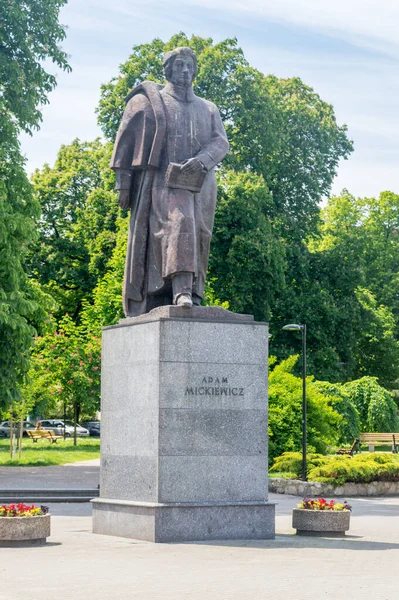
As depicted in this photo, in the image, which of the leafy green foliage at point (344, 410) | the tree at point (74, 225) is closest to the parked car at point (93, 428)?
the tree at point (74, 225)

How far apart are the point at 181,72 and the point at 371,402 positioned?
42.2 metres

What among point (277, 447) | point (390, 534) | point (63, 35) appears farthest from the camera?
point (277, 447)

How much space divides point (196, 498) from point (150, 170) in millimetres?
4457

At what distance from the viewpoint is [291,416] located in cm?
3803

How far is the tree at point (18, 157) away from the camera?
100ft

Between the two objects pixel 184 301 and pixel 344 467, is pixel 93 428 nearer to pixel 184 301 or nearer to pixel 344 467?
pixel 344 467

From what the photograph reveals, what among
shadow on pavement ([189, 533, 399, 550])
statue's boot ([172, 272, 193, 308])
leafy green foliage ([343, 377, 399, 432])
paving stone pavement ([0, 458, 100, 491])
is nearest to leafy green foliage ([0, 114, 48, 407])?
paving stone pavement ([0, 458, 100, 491])

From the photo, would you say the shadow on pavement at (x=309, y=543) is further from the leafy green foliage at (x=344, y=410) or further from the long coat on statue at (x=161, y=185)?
the leafy green foliage at (x=344, y=410)

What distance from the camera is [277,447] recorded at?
38.4m

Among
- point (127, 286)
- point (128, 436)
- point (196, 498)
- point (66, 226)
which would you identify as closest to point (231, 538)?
point (196, 498)

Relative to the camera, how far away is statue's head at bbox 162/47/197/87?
15.9 metres

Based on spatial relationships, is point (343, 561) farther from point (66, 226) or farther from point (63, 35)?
point (66, 226)

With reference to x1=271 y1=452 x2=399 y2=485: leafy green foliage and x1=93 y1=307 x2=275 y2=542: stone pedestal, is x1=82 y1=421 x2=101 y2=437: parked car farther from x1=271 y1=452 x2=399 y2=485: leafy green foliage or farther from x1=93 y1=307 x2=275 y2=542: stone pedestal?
x1=93 y1=307 x2=275 y2=542: stone pedestal

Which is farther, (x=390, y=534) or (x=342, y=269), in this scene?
(x=342, y=269)
